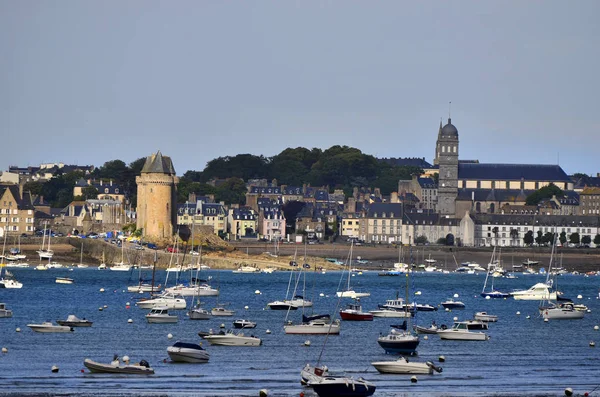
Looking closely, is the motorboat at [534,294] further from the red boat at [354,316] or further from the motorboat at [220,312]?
the motorboat at [220,312]

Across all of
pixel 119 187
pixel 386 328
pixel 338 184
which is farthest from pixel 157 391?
pixel 338 184

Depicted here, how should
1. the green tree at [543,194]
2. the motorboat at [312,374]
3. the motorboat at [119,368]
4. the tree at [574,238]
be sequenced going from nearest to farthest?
the motorboat at [312,374] < the motorboat at [119,368] < the tree at [574,238] < the green tree at [543,194]

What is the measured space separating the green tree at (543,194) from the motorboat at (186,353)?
111 m

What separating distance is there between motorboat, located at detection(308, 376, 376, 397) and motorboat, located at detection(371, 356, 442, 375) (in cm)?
457

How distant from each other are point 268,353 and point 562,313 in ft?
62.5

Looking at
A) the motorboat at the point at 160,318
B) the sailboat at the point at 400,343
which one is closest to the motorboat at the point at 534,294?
the motorboat at the point at 160,318

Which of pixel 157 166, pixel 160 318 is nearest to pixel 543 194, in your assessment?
pixel 157 166

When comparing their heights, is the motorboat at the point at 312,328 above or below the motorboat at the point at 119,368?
above

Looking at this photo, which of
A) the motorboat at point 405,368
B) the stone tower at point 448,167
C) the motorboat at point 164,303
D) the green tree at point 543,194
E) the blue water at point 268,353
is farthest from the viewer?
the green tree at point 543,194

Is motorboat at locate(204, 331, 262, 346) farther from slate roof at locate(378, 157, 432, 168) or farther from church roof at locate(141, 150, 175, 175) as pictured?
slate roof at locate(378, 157, 432, 168)

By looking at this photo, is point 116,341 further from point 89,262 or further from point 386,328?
point 89,262

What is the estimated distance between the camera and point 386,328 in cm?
4912

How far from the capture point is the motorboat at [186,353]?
3659 cm

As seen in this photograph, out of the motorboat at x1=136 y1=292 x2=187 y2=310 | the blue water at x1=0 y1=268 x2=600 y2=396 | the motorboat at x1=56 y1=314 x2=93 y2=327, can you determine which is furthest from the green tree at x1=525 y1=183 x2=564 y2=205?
the motorboat at x1=56 y1=314 x2=93 y2=327
